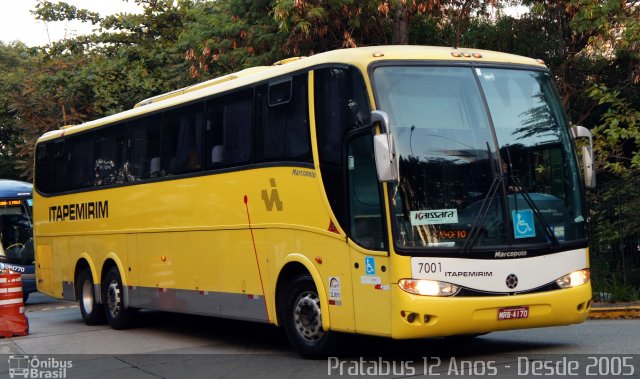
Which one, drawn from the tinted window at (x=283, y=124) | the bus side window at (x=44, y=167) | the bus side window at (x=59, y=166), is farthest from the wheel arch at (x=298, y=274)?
the bus side window at (x=44, y=167)

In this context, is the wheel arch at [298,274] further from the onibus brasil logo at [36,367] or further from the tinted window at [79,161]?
the tinted window at [79,161]

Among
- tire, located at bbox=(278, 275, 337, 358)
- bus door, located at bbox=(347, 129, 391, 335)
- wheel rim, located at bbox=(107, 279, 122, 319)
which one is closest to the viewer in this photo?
bus door, located at bbox=(347, 129, 391, 335)

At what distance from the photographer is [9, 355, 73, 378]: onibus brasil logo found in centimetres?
1191

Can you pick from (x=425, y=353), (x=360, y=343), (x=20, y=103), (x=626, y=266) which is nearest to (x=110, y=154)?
(x=360, y=343)

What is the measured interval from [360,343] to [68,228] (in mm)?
8035

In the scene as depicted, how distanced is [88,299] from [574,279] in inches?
402

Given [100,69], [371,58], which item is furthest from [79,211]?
[100,69]

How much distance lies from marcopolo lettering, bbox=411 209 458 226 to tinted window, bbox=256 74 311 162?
188 centimetres

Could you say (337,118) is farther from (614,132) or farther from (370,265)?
(614,132)

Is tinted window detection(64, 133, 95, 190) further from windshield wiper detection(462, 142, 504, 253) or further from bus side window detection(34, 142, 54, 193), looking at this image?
windshield wiper detection(462, 142, 504, 253)

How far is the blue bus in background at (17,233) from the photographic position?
2641cm

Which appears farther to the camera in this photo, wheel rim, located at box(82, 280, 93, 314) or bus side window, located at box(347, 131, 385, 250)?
wheel rim, located at box(82, 280, 93, 314)

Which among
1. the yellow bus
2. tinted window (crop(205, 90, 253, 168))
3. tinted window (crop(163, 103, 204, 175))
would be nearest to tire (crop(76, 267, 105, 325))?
tinted window (crop(163, 103, 204, 175))

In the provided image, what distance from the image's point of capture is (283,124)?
12.2m
